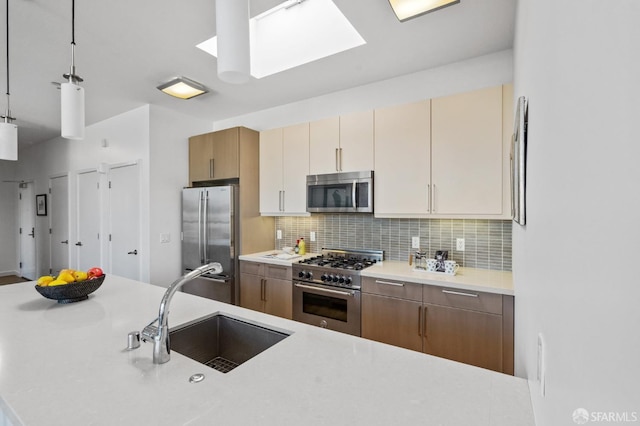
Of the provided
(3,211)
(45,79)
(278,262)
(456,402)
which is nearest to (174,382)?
(456,402)

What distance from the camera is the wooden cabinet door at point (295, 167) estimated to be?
3.14 m

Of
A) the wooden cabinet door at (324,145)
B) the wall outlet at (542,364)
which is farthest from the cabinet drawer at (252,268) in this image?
the wall outlet at (542,364)

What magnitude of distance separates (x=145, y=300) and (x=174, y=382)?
1052 mm

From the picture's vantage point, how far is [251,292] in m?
3.17

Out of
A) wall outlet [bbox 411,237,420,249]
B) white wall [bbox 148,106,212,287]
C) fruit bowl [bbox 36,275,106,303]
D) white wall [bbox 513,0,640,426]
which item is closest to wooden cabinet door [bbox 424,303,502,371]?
wall outlet [bbox 411,237,420,249]

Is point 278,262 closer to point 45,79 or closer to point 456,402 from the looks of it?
point 456,402

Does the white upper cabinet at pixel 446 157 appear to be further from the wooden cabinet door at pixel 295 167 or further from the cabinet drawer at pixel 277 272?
the cabinet drawer at pixel 277 272

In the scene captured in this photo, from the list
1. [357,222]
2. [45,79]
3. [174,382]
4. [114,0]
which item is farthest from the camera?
[357,222]

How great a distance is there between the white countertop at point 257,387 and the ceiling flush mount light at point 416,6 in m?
1.88

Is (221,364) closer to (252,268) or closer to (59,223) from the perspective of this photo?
(252,268)

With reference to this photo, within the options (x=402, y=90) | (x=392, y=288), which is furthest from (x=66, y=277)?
(x=402, y=90)

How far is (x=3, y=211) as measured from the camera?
638 cm

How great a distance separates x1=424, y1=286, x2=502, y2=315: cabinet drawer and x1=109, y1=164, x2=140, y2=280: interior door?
3341mm

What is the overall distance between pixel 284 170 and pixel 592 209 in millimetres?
3071
